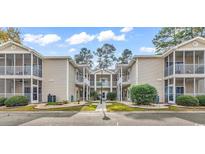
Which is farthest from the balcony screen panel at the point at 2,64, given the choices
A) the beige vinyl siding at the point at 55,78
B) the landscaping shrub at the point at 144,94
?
the landscaping shrub at the point at 144,94

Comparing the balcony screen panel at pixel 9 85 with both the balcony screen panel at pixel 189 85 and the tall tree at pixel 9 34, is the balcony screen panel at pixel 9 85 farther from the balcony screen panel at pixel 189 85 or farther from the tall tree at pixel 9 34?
the balcony screen panel at pixel 189 85

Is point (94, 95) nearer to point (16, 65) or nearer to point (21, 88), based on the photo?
point (21, 88)

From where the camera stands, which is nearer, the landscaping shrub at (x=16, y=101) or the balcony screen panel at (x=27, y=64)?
the landscaping shrub at (x=16, y=101)

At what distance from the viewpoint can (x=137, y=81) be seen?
1744 cm

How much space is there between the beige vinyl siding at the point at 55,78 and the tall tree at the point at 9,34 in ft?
19.4

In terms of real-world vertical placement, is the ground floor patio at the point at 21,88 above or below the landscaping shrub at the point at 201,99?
above

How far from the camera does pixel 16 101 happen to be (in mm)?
15086

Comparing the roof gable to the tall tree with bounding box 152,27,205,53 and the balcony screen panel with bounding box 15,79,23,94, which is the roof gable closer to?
the tall tree with bounding box 152,27,205,53

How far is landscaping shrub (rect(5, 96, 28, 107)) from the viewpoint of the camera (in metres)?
14.8

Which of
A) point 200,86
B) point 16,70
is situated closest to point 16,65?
point 16,70

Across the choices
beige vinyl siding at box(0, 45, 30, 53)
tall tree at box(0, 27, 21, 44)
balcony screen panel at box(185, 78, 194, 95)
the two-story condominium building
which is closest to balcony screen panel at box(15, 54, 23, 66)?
the two-story condominium building

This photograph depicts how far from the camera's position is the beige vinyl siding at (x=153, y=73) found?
16.5 meters
